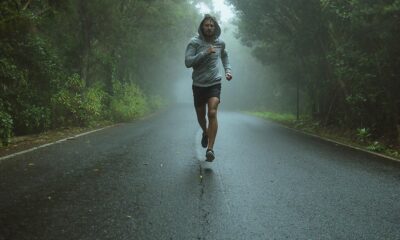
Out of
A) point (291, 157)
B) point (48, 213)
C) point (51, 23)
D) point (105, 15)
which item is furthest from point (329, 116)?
point (48, 213)

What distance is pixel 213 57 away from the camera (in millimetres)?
6613

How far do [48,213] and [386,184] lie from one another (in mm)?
4287

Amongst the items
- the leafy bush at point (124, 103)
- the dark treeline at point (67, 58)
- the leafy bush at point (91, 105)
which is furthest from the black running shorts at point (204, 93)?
the leafy bush at point (124, 103)

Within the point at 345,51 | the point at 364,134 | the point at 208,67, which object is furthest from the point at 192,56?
the point at 345,51

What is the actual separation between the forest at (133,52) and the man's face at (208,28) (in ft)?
13.6

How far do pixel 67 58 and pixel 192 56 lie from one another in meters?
9.92

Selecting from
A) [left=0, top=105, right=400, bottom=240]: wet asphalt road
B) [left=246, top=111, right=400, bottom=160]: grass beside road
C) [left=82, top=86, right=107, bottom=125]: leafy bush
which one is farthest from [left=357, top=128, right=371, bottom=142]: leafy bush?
[left=82, top=86, right=107, bottom=125]: leafy bush

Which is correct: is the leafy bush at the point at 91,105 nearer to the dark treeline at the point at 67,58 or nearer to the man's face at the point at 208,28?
the dark treeline at the point at 67,58

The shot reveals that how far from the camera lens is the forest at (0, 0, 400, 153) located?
995cm

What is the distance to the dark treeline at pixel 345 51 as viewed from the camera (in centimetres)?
1029

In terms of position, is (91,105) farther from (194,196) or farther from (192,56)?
(194,196)

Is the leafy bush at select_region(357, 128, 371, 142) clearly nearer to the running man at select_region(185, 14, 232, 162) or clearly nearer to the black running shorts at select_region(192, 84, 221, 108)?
the running man at select_region(185, 14, 232, 162)

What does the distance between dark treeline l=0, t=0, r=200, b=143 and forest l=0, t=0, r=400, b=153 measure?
3 centimetres

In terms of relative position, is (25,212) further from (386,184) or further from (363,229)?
(386,184)
